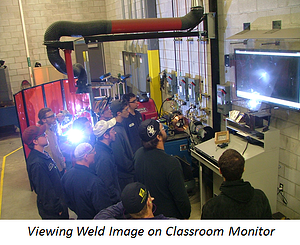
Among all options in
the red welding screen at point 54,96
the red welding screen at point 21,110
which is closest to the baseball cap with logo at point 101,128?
the red welding screen at point 21,110

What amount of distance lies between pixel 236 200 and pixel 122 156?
1.77m

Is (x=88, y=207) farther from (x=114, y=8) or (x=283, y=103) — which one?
(x=114, y=8)

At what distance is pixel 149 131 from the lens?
2549 millimetres

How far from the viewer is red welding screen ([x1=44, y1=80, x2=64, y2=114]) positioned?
5.98 metres

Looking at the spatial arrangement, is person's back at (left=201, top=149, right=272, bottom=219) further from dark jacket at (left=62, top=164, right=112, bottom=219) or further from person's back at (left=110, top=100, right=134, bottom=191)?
person's back at (left=110, top=100, right=134, bottom=191)

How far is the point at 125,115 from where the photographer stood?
397 cm

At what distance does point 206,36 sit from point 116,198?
243cm

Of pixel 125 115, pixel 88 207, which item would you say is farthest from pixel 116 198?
pixel 125 115

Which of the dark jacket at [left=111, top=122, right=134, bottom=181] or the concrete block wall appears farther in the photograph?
the dark jacket at [left=111, top=122, right=134, bottom=181]

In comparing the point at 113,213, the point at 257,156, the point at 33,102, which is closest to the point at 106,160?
the point at 113,213

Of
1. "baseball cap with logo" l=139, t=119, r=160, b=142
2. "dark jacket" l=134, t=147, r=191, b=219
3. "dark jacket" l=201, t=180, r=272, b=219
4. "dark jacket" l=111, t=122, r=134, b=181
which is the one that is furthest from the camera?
"dark jacket" l=111, t=122, r=134, b=181

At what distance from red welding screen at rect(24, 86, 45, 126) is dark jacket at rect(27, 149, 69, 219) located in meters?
2.10

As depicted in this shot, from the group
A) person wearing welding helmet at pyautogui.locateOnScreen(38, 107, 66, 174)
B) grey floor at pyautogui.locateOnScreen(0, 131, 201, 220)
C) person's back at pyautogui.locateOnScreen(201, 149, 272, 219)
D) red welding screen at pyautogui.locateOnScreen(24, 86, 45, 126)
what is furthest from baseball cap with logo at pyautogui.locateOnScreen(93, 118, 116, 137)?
red welding screen at pyautogui.locateOnScreen(24, 86, 45, 126)

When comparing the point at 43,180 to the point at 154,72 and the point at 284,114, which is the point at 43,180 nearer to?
the point at 284,114
